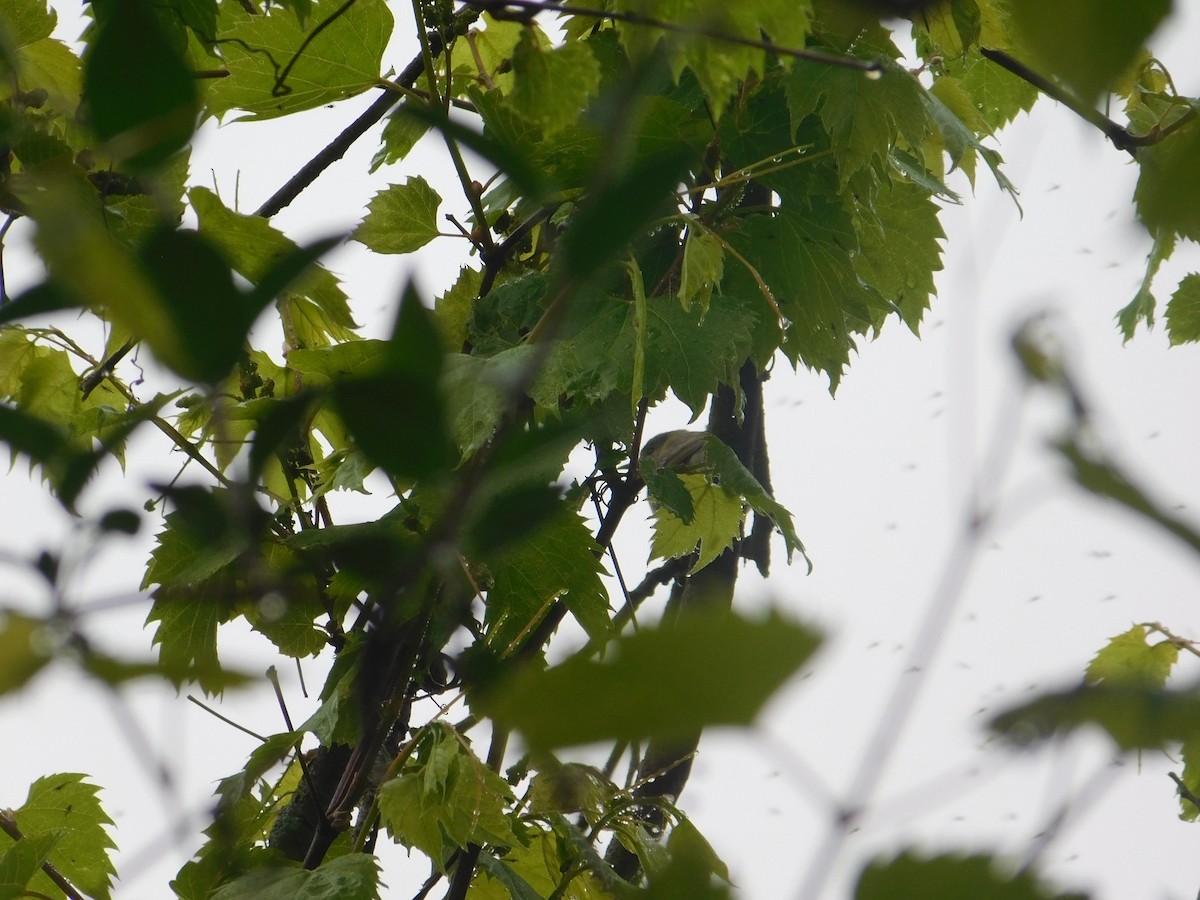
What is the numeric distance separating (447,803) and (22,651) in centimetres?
42

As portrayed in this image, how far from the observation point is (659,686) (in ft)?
0.45

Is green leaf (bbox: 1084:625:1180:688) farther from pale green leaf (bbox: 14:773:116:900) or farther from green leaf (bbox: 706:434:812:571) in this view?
pale green leaf (bbox: 14:773:116:900)

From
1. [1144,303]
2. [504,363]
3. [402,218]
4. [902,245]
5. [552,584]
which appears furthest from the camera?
[1144,303]

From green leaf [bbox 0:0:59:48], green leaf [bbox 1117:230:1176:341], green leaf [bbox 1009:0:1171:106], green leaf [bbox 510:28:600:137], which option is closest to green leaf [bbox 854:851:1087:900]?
green leaf [bbox 1009:0:1171:106]

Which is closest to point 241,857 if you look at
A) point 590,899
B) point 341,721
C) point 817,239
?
point 341,721

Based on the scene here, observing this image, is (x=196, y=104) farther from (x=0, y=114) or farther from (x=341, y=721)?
(x=341, y=721)

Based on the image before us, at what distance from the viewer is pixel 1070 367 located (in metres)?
0.17

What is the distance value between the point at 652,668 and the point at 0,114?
0.23 m

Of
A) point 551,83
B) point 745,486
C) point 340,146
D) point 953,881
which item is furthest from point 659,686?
point 340,146

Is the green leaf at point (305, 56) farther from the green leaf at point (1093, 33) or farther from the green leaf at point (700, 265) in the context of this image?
the green leaf at point (1093, 33)

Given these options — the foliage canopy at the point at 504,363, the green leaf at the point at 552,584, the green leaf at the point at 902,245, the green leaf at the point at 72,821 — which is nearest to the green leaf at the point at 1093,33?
the foliage canopy at the point at 504,363

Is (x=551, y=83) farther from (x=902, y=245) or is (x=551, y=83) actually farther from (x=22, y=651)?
(x=902, y=245)

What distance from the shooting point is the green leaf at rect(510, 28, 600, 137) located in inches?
16.1

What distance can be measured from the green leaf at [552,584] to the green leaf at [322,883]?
14cm
